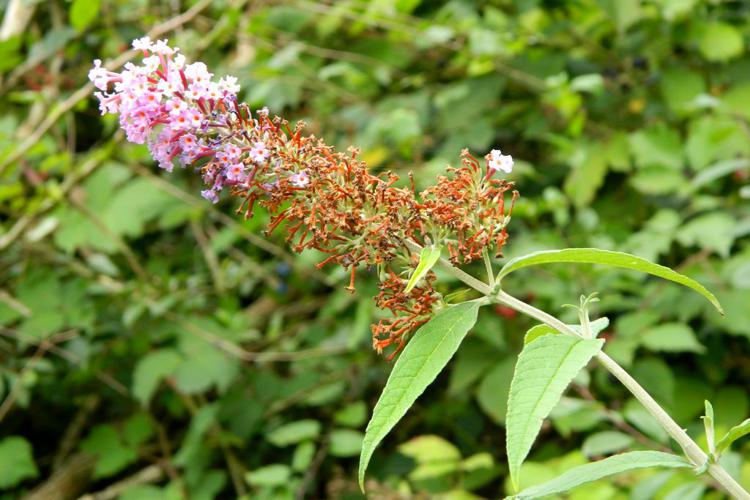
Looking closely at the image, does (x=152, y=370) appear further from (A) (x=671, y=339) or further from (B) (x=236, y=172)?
(B) (x=236, y=172)

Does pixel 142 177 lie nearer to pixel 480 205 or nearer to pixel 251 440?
pixel 251 440

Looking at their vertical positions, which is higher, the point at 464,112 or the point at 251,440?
the point at 464,112

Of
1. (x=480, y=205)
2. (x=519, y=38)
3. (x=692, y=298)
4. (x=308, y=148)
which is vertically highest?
(x=308, y=148)

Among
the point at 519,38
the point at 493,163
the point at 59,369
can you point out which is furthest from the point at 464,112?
the point at 493,163

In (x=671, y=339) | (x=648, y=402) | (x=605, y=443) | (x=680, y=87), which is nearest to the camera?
(x=648, y=402)

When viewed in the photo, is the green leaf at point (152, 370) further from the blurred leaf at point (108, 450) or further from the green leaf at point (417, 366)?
the green leaf at point (417, 366)

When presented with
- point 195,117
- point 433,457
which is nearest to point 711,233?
point 433,457
